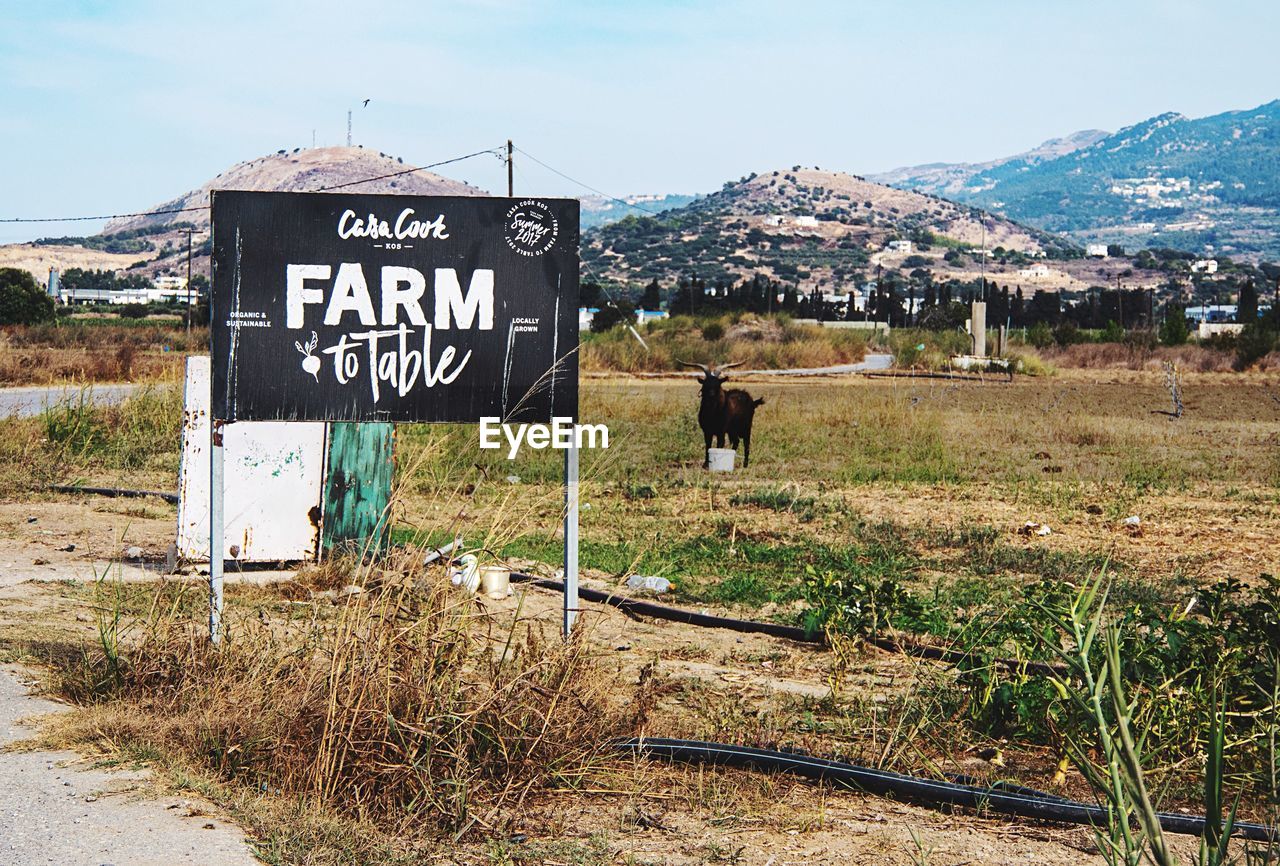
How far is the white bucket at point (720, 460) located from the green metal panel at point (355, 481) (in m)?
7.82

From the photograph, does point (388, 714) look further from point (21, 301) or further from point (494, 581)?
point (21, 301)

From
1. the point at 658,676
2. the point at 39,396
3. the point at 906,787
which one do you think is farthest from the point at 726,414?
the point at 39,396

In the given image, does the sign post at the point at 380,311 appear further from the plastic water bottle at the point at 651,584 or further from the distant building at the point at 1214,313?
the distant building at the point at 1214,313

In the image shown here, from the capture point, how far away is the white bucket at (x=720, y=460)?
1730cm

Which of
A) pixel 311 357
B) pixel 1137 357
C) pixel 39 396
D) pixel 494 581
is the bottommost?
pixel 494 581

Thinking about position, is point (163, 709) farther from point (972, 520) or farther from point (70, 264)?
point (70, 264)

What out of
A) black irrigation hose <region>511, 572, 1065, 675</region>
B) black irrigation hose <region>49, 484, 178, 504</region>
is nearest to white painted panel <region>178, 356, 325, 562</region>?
black irrigation hose <region>511, 572, 1065, 675</region>

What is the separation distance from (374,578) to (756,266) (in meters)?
164

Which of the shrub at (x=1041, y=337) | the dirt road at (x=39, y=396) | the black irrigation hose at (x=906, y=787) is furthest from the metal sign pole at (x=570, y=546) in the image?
the shrub at (x=1041, y=337)

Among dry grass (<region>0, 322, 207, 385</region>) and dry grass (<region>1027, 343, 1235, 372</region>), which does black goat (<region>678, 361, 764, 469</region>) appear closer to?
dry grass (<region>0, 322, 207, 385</region>)

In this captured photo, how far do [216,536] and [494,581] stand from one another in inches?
119

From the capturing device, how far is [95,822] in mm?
4320

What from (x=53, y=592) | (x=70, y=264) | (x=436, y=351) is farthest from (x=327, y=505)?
(x=70, y=264)

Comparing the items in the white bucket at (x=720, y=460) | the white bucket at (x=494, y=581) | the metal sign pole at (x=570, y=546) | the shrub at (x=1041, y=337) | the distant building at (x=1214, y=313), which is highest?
the distant building at (x=1214, y=313)
